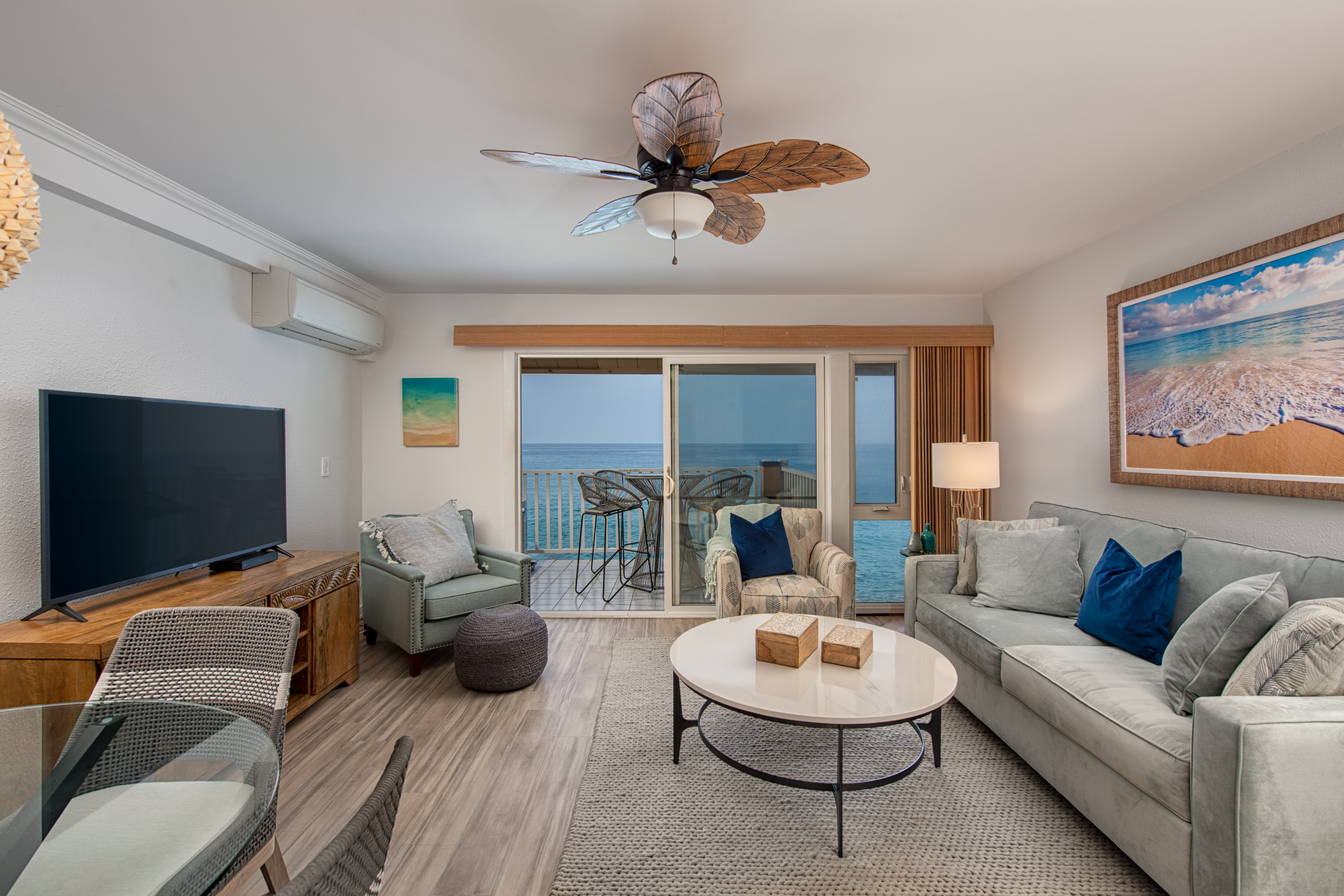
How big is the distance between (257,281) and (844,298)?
12.0 ft

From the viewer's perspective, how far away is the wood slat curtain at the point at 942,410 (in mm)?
4227

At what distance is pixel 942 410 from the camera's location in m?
4.25

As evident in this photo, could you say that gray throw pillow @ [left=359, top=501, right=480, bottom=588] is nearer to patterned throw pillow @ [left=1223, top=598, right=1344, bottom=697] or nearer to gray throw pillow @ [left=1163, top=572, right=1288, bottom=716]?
Answer: gray throw pillow @ [left=1163, top=572, right=1288, bottom=716]

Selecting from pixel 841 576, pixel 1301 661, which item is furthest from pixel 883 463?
pixel 1301 661

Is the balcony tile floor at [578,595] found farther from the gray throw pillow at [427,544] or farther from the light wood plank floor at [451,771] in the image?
the light wood plank floor at [451,771]

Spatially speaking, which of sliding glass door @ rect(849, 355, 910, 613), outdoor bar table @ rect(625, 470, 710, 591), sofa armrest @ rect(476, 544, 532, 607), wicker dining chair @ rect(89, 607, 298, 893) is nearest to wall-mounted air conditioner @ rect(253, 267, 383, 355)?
sofa armrest @ rect(476, 544, 532, 607)

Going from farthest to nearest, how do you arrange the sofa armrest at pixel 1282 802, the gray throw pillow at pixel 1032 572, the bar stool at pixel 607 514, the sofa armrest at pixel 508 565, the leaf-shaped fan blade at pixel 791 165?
the bar stool at pixel 607 514 < the sofa armrest at pixel 508 565 < the gray throw pillow at pixel 1032 572 < the leaf-shaped fan blade at pixel 791 165 < the sofa armrest at pixel 1282 802

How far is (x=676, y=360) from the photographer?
4285 millimetres

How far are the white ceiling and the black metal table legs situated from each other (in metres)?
1.91

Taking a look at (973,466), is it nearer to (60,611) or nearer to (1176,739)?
(1176,739)

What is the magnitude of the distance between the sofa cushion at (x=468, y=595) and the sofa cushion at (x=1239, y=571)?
3.14 meters

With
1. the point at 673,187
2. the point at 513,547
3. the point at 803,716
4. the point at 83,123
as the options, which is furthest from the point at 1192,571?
the point at 83,123

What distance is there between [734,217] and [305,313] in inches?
94.0

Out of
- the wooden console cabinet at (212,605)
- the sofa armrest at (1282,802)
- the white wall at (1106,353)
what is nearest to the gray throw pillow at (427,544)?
the wooden console cabinet at (212,605)
